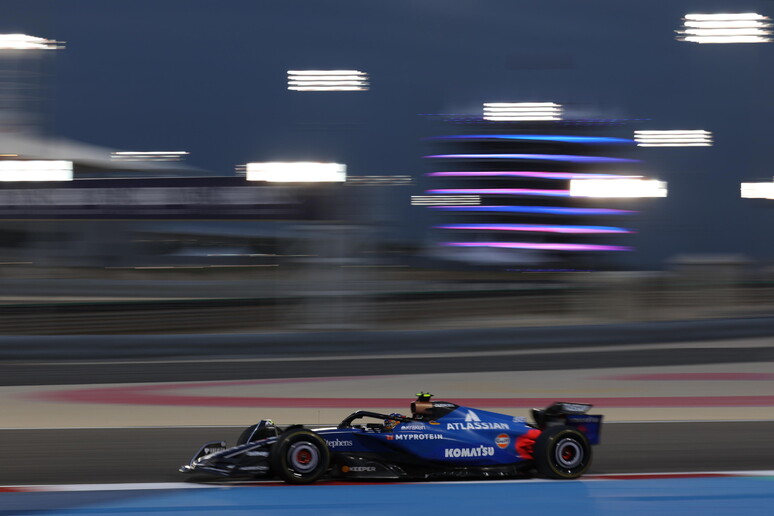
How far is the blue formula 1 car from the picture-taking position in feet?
19.2

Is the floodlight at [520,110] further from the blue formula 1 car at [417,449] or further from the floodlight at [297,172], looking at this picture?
the blue formula 1 car at [417,449]

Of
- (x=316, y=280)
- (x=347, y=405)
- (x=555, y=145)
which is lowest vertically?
(x=347, y=405)

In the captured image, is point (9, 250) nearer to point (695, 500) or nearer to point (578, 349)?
point (578, 349)

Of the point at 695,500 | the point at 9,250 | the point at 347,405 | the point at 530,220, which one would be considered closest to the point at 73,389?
the point at 347,405

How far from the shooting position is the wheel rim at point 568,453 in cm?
615

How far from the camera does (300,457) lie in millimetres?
5852

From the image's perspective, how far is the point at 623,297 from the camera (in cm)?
2462

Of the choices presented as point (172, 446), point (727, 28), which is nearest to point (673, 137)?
point (727, 28)

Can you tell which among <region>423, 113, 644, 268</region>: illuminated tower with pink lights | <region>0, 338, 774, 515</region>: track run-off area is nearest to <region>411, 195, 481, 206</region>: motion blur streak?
<region>423, 113, 644, 268</region>: illuminated tower with pink lights

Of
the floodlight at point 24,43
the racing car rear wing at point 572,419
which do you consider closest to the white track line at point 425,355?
the racing car rear wing at point 572,419

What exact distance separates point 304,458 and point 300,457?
3cm

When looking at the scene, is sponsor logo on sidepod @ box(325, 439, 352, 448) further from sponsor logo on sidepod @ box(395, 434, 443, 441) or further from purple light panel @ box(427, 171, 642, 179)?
purple light panel @ box(427, 171, 642, 179)

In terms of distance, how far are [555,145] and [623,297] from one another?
2808 inches

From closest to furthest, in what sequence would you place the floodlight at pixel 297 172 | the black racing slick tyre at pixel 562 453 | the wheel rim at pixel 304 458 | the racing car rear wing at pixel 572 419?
1. the wheel rim at pixel 304 458
2. the black racing slick tyre at pixel 562 453
3. the racing car rear wing at pixel 572 419
4. the floodlight at pixel 297 172
